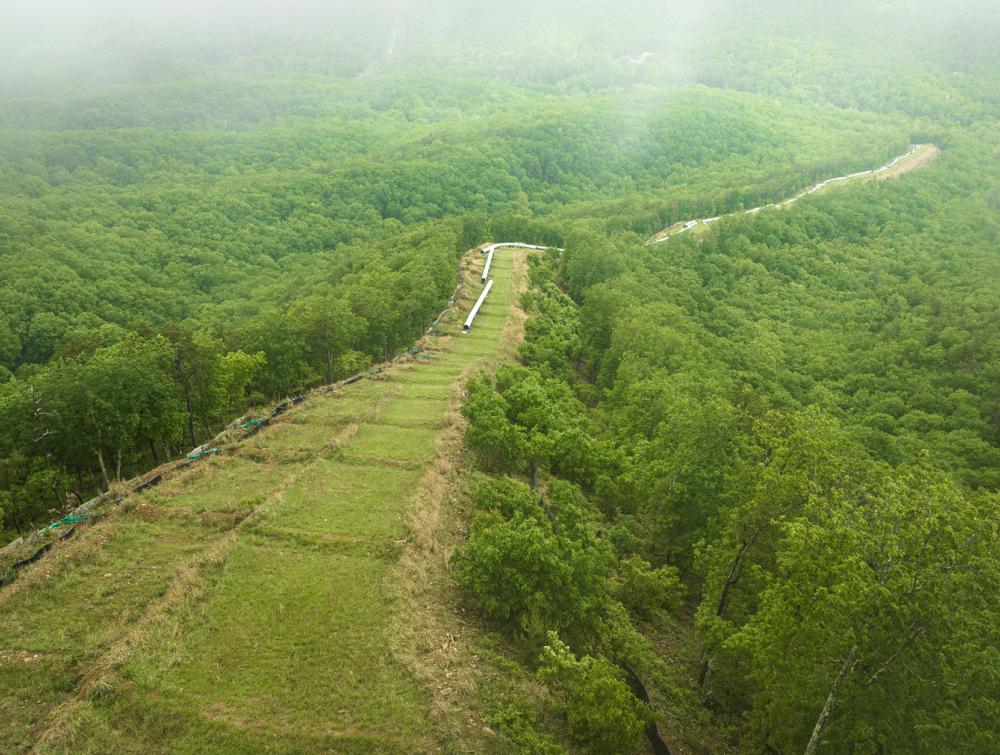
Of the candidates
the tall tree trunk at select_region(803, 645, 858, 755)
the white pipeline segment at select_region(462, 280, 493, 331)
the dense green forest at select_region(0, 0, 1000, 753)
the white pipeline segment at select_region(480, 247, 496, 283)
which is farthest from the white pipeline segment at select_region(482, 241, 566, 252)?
the tall tree trunk at select_region(803, 645, 858, 755)

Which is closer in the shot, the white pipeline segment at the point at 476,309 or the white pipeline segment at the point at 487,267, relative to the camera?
the white pipeline segment at the point at 476,309

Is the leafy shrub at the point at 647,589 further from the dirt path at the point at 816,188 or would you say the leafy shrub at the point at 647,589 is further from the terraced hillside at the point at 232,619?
the dirt path at the point at 816,188

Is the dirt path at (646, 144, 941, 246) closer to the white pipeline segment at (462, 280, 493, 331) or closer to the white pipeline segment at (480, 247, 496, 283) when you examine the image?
the white pipeline segment at (480, 247, 496, 283)

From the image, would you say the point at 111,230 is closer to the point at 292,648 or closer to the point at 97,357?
the point at 97,357

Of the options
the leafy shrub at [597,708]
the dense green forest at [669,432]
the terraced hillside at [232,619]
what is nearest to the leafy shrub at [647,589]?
the dense green forest at [669,432]

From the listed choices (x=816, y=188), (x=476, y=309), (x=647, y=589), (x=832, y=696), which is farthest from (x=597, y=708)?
(x=816, y=188)

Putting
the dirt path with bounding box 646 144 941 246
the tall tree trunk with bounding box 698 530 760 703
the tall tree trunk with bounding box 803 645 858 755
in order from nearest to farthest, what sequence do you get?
the tall tree trunk with bounding box 803 645 858 755
the tall tree trunk with bounding box 698 530 760 703
the dirt path with bounding box 646 144 941 246
